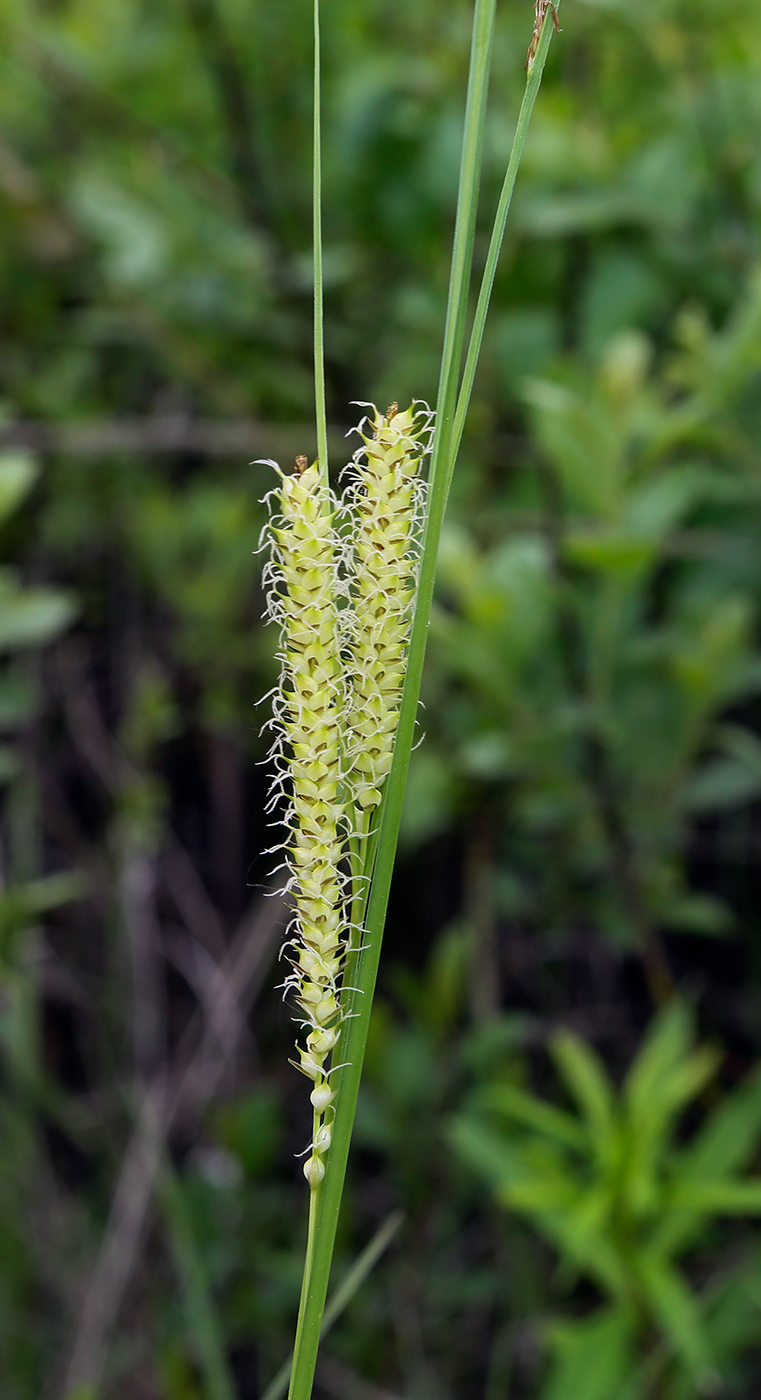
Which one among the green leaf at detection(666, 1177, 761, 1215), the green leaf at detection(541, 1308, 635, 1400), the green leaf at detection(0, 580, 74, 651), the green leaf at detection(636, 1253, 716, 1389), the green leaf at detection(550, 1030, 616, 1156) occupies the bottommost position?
the green leaf at detection(541, 1308, 635, 1400)

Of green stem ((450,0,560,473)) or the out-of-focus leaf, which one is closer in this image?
green stem ((450,0,560,473))

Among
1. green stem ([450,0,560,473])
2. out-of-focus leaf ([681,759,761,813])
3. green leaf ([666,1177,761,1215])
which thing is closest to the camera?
green stem ([450,0,560,473])

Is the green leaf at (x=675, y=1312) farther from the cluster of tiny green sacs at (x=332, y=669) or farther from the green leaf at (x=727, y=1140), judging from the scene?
the cluster of tiny green sacs at (x=332, y=669)

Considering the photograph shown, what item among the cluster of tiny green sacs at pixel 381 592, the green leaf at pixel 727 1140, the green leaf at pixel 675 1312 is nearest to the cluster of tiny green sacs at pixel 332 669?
the cluster of tiny green sacs at pixel 381 592

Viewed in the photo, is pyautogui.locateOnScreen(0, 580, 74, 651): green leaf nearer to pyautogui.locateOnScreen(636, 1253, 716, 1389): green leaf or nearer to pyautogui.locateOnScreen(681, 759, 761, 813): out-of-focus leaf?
pyautogui.locateOnScreen(681, 759, 761, 813): out-of-focus leaf

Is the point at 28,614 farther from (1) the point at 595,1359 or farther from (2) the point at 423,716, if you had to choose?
(1) the point at 595,1359

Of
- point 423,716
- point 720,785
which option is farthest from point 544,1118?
point 423,716

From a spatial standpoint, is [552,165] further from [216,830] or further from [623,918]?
[216,830]

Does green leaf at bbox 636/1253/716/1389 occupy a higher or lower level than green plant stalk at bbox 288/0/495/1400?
lower

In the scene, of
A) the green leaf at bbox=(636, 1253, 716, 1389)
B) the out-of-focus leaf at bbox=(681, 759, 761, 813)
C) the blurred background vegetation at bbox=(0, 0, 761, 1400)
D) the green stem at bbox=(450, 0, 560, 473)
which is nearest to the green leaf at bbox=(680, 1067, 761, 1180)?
the blurred background vegetation at bbox=(0, 0, 761, 1400)
